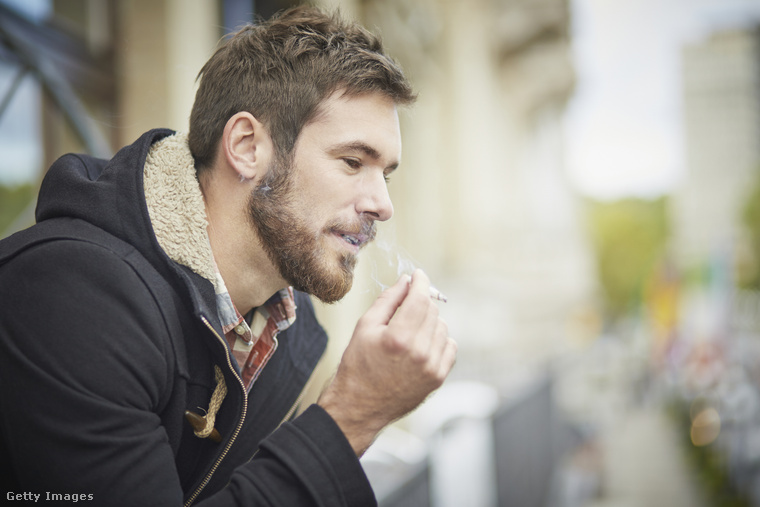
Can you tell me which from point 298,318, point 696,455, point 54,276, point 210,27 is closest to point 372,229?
point 298,318

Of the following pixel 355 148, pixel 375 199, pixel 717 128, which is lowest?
pixel 375 199

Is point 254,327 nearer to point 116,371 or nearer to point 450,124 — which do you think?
point 116,371

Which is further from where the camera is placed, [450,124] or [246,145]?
[450,124]

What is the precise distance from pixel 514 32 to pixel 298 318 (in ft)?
50.6

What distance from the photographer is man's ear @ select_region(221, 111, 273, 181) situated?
1.48 meters

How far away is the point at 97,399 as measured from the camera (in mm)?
1025

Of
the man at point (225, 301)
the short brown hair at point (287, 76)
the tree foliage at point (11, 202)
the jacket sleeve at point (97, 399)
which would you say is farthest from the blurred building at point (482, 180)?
the jacket sleeve at point (97, 399)

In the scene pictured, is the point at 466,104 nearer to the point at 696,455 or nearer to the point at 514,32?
the point at 514,32

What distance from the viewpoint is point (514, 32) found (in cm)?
1547

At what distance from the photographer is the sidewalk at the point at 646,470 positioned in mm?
8117

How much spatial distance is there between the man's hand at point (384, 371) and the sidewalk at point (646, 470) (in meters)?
7.96

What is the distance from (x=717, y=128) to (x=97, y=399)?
75632 millimetres

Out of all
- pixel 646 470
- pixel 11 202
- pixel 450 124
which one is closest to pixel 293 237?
pixel 11 202

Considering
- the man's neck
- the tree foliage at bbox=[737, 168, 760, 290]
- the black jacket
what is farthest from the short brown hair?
the tree foliage at bbox=[737, 168, 760, 290]
